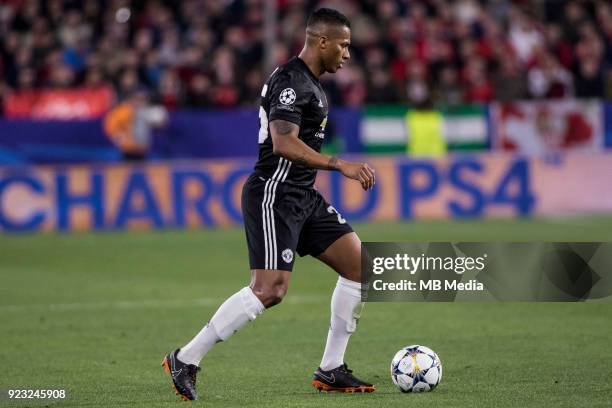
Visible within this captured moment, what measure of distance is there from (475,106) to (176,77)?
4902 millimetres

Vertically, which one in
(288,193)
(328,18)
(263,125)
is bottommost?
(288,193)

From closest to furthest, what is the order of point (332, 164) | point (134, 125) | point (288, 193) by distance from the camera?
point (332, 164) → point (288, 193) → point (134, 125)

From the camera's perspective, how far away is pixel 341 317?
7.22m

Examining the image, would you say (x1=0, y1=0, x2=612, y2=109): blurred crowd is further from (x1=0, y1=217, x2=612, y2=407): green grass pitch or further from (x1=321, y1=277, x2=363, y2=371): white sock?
(x1=321, y1=277, x2=363, y2=371): white sock

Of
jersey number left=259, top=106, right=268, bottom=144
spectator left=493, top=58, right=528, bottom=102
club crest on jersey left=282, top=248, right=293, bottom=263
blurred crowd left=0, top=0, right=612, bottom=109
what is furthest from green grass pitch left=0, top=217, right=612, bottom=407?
spectator left=493, top=58, right=528, bottom=102

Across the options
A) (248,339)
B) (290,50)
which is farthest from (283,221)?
(290,50)

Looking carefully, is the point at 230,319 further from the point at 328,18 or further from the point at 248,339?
the point at 248,339

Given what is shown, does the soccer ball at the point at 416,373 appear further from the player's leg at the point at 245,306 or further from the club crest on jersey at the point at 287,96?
the club crest on jersey at the point at 287,96

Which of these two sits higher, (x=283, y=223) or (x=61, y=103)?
(x=283, y=223)

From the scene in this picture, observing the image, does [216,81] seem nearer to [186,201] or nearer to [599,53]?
[186,201]

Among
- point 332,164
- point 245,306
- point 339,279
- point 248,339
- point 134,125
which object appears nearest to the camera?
point 332,164

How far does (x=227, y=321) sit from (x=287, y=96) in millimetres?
1251

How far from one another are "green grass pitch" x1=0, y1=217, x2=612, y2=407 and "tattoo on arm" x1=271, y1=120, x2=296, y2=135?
1435 millimetres

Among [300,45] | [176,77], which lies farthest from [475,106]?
[176,77]
